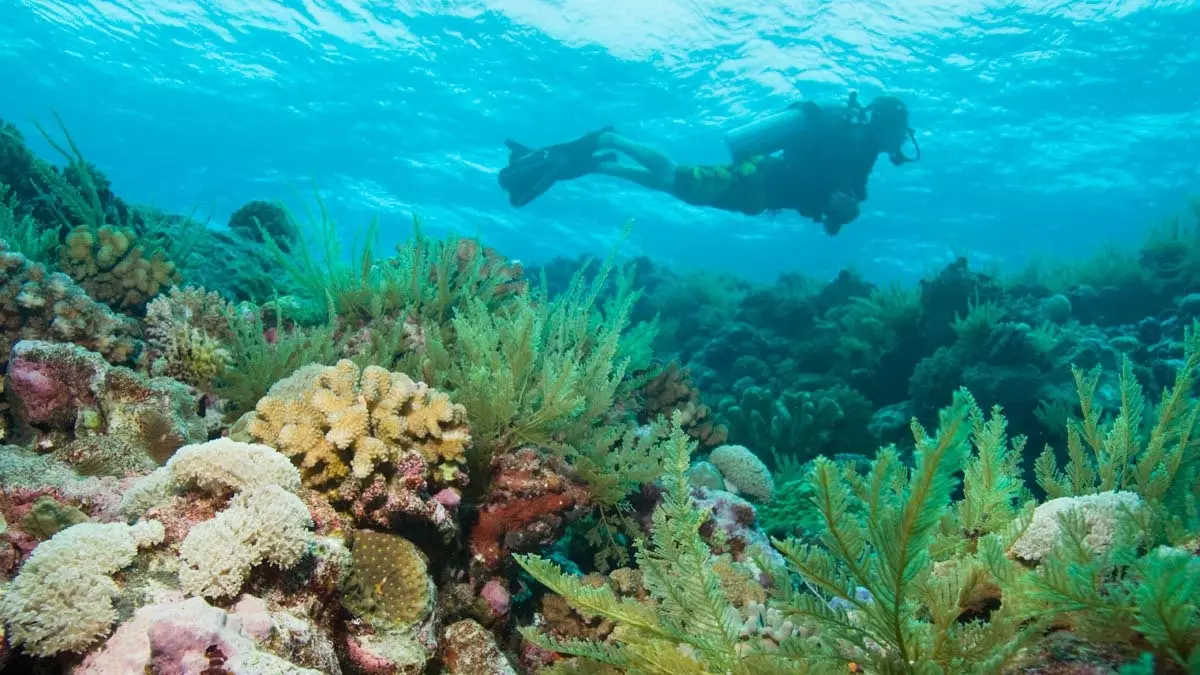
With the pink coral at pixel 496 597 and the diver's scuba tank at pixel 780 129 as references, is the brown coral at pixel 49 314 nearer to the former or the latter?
the pink coral at pixel 496 597

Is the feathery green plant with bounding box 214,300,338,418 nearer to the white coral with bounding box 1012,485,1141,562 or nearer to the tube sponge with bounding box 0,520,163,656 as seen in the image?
the tube sponge with bounding box 0,520,163,656

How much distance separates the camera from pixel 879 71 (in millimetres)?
23359

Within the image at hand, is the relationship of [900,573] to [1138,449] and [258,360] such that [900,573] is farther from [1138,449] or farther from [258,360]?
[258,360]

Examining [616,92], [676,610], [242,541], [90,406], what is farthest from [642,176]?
[242,541]

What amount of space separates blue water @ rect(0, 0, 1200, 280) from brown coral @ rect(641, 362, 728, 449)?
14.2 m

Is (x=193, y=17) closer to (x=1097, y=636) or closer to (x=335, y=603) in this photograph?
(x=335, y=603)

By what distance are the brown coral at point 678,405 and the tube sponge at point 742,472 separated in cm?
41

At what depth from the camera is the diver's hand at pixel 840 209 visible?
14578 mm

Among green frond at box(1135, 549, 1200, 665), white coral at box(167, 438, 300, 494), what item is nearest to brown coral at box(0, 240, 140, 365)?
white coral at box(167, 438, 300, 494)

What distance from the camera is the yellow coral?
2.67 meters

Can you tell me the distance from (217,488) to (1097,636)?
298cm

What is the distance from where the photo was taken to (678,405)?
596cm

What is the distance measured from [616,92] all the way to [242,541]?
27.1 meters

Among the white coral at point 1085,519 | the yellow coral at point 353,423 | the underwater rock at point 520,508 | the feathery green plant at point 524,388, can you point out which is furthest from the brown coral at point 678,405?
the white coral at point 1085,519
